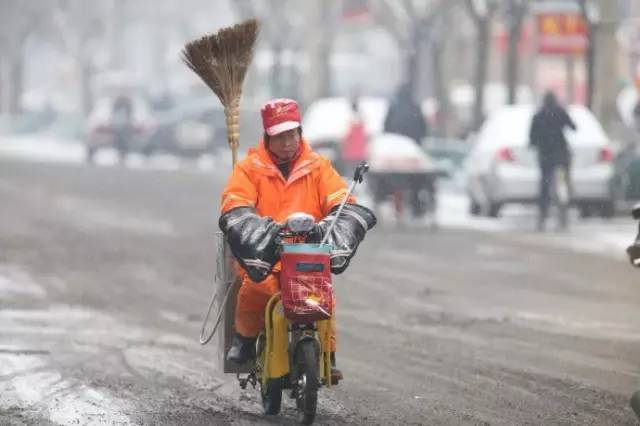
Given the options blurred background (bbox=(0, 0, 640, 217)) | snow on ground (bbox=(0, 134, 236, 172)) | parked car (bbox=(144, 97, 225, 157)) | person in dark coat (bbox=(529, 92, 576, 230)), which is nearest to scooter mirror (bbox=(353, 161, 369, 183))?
person in dark coat (bbox=(529, 92, 576, 230))

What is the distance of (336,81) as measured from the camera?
65188mm

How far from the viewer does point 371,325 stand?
43.2 feet

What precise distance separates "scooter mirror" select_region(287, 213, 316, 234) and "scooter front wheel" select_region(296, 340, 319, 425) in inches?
19.5

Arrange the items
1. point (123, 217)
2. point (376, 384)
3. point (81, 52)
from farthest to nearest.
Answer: point (81, 52) < point (123, 217) < point (376, 384)

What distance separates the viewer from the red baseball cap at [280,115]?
8.56 meters

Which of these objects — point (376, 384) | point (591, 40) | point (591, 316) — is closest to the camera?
point (376, 384)

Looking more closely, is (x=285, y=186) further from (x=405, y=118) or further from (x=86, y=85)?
(x=86, y=85)

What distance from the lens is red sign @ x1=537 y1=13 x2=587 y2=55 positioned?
29859 mm

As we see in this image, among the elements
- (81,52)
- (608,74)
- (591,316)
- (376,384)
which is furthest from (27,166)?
(81,52)

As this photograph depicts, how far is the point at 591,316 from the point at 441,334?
5.75ft

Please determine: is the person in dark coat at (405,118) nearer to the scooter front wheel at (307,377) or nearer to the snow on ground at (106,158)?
the snow on ground at (106,158)

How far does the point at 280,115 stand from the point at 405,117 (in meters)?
17.2

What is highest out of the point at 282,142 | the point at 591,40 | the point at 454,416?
the point at 591,40

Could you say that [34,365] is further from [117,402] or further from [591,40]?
[591,40]
